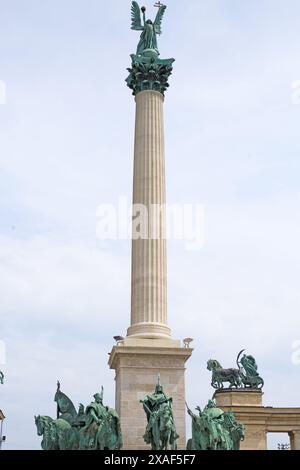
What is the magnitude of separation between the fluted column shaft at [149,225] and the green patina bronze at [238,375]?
98.3 feet

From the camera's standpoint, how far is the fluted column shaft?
3728cm

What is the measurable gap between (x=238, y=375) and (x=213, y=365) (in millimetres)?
2572

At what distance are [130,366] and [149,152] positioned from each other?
12.3 m

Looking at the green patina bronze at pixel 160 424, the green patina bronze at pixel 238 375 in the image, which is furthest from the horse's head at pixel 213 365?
the green patina bronze at pixel 160 424

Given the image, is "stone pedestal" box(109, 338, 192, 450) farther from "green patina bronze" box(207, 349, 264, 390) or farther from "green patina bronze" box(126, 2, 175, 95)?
"green patina bronze" box(207, 349, 264, 390)

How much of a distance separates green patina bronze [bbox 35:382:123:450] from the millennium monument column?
1972 mm

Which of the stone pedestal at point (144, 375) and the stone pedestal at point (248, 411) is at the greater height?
the stone pedestal at point (248, 411)

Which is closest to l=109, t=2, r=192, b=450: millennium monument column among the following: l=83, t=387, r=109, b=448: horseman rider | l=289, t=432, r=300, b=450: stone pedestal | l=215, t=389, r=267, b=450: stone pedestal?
l=83, t=387, r=109, b=448: horseman rider

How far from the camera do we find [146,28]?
43250mm

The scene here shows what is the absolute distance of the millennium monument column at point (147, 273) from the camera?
34969 mm

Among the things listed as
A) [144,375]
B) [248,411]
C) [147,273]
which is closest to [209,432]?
[144,375]

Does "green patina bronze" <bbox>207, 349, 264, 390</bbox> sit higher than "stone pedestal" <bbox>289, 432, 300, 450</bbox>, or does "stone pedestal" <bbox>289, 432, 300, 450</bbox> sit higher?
"green patina bronze" <bbox>207, 349, 264, 390</bbox>

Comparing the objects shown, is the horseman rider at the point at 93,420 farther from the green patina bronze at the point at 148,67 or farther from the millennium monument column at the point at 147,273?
the green patina bronze at the point at 148,67

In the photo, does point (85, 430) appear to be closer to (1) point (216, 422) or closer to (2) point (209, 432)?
(2) point (209, 432)
